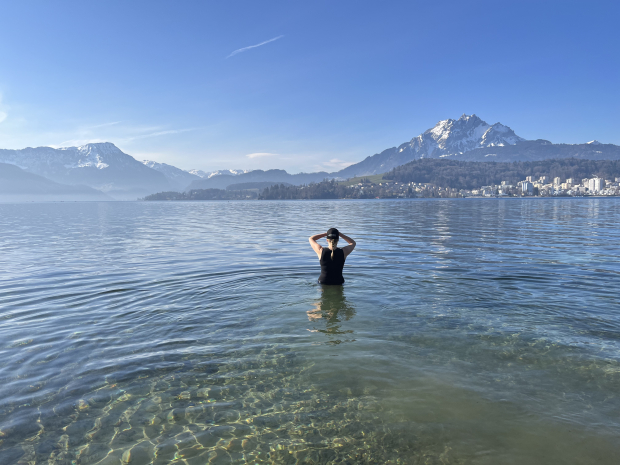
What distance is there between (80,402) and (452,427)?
6.45 metres

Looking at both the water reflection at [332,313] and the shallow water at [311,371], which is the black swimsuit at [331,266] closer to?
the water reflection at [332,313]

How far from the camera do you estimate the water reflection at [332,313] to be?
9875 millimetres

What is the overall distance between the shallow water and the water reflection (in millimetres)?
92

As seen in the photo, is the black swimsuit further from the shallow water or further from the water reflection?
the shallow water

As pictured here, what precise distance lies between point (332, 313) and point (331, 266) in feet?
9.04

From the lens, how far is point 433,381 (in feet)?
23.5

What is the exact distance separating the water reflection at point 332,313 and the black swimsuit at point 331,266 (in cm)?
35

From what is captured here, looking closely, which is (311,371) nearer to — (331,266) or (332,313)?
(332,313)

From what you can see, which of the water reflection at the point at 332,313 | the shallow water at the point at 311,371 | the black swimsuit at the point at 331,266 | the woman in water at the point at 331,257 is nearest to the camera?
the shallow water at the point at 311,371

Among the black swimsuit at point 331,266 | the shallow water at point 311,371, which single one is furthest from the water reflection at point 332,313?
the black swimsuit at point 331,266

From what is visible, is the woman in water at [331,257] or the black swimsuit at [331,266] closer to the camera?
the woman in water at [331,257]

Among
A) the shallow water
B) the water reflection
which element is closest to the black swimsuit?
the water reflection

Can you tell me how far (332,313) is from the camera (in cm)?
1168

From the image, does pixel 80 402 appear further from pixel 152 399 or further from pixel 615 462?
pixel 615 462
